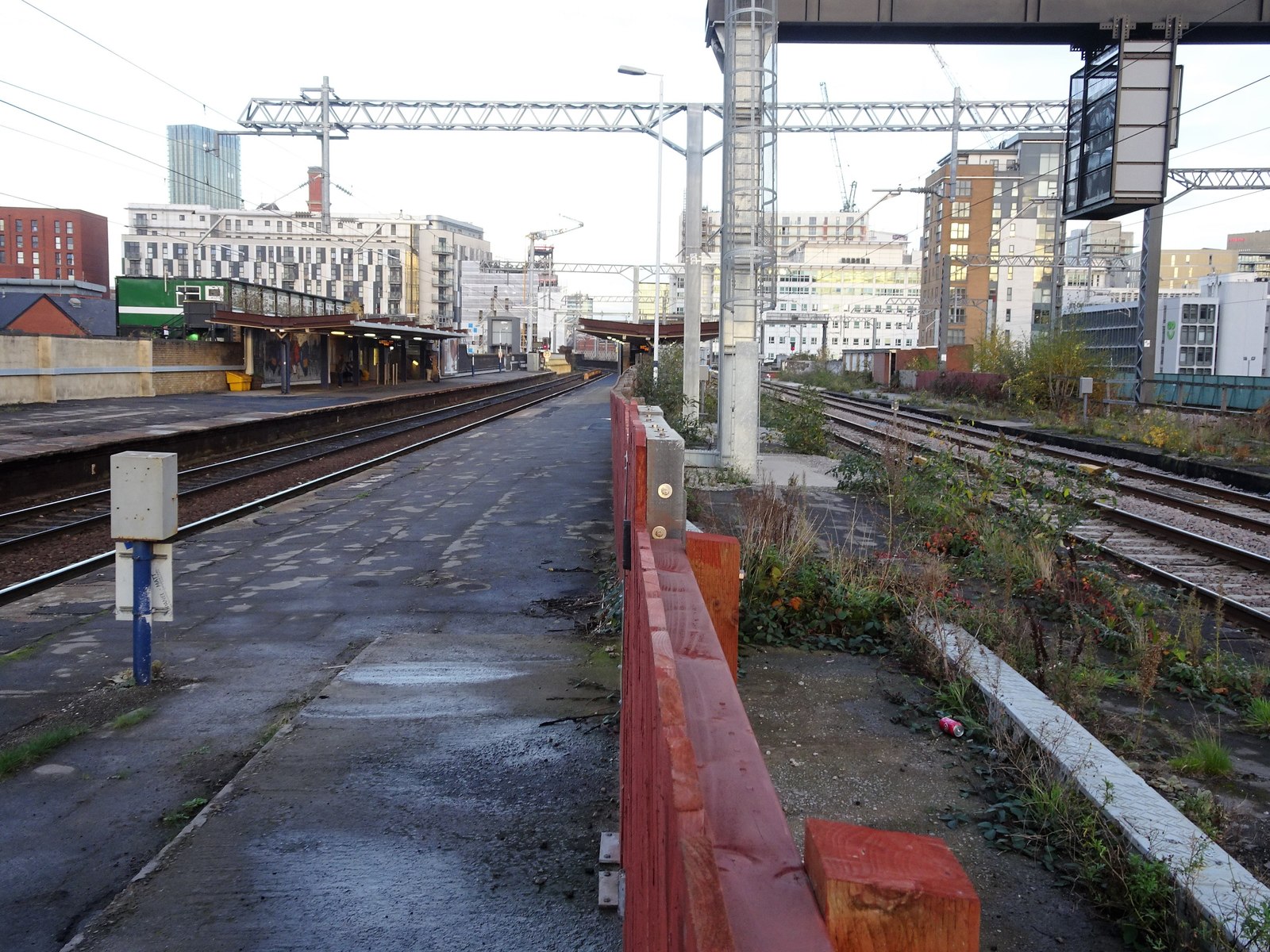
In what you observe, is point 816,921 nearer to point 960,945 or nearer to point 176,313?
point 960,945

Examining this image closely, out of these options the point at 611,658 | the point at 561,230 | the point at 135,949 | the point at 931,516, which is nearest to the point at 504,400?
the point at 931,516

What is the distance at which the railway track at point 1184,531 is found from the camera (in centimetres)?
991

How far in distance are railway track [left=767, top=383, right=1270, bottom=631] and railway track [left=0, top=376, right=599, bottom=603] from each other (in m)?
8.39

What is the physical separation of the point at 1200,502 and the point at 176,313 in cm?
5005

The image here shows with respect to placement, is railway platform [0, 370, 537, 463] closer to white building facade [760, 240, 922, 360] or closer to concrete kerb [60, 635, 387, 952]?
concrete kerb [60, 635, 387, 952]

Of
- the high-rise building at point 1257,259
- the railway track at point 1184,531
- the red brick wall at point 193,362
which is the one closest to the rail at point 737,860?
the railway track at point 1184,531

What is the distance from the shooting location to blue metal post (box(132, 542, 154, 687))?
6.52 meters

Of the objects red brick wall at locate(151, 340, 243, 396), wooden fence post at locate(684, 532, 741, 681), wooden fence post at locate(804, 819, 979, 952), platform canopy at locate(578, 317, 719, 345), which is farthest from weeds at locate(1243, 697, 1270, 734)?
platform canopy at locate(578, 317, 719, 345)

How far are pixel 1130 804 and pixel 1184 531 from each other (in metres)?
10.1

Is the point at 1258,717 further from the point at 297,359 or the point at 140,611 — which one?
the point at 297,359

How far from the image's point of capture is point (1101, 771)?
15.1 ft

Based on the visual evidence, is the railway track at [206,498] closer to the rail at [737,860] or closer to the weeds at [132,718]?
the weeds at [132,718]

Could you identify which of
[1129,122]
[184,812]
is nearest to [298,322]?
[1129,122]

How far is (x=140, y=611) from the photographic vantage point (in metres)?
6.56
